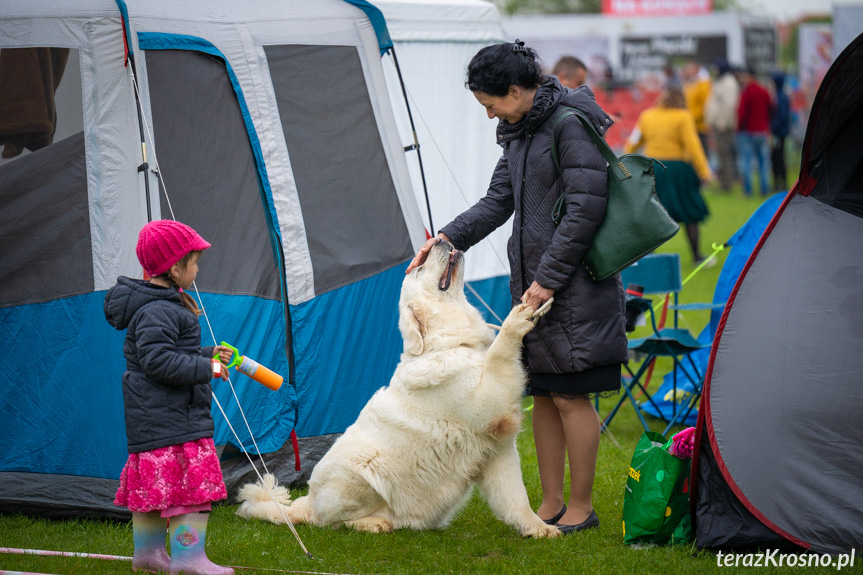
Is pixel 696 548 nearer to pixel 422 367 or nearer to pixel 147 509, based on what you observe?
pixel 422 367

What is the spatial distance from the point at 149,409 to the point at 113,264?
1.23 m

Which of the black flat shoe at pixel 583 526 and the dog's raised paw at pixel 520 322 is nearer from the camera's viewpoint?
the dog's raised paw at pixel 520 322

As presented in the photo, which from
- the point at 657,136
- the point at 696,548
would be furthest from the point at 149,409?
the point at 657,136

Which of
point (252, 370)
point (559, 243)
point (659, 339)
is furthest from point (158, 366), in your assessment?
point (659, 339)

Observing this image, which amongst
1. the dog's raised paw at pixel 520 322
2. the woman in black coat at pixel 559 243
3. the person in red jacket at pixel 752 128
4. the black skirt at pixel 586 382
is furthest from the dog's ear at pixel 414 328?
the person in red jacket at pixel 752 128

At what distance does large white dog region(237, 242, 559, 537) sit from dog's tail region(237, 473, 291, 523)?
89 millimetres

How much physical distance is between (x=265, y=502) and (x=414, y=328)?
1.13 m

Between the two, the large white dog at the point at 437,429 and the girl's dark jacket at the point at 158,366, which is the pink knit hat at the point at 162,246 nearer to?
the girl's dark jacket at the point at 158,366

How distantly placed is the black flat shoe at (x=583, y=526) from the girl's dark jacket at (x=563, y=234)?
716mm

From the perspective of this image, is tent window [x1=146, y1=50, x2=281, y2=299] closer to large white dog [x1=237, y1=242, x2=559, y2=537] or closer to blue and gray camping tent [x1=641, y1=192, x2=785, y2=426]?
large white dog [x1=237, y1=242, x2=559, y2=537]

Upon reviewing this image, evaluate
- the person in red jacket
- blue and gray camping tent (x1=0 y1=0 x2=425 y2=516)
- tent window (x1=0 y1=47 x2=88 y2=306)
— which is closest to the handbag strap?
blue and gray camping tent (x1=0 y1=0 x2=425 y2=516)

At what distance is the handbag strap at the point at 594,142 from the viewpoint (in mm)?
3443

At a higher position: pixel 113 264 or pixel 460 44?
pixel 460 44

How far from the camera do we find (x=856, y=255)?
3371mm
